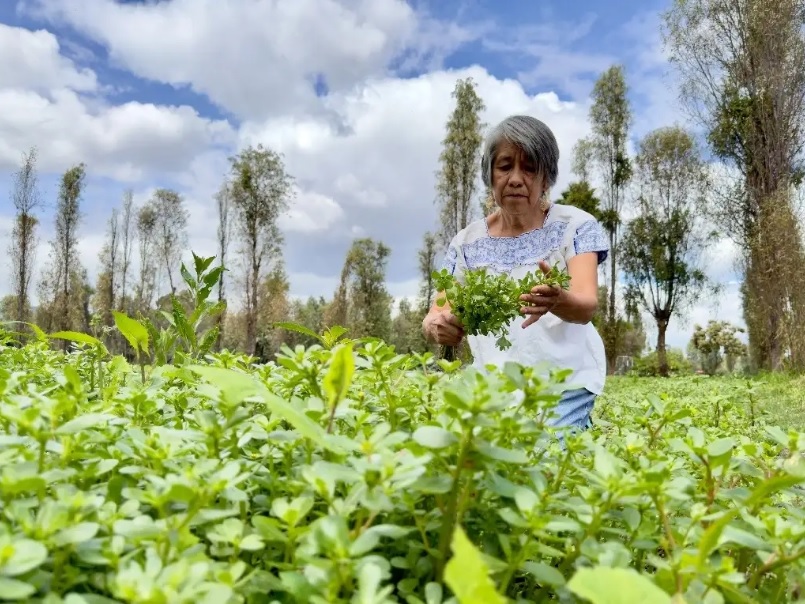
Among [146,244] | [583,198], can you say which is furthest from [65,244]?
[583,198]

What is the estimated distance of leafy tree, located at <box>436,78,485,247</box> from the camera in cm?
2462

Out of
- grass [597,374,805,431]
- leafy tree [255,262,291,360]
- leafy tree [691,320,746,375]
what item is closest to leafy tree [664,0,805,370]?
grass [597,374,805,431]

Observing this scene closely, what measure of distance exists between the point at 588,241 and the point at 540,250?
22 centimetres

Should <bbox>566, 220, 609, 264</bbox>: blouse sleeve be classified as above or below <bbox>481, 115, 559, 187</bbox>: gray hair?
below

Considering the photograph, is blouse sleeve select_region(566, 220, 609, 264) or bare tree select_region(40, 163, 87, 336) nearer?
blouse sleeve select_region(566, 220, 609, 264)

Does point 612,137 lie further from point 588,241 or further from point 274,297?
point 588,241

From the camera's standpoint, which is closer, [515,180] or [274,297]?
[515,180]

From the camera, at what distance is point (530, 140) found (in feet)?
7.97

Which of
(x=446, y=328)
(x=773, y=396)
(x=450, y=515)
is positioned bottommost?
(x=773, y=396)

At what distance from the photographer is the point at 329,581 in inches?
18.4

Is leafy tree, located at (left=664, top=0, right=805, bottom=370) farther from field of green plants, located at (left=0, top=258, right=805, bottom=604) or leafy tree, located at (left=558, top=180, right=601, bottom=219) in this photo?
field of green plants, located at (left=0, top=258, right=805, bottom=604)

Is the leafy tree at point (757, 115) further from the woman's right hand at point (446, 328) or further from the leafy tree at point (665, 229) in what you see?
the woman's right hand at point (446, 328)

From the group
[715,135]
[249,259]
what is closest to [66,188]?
[249,259]

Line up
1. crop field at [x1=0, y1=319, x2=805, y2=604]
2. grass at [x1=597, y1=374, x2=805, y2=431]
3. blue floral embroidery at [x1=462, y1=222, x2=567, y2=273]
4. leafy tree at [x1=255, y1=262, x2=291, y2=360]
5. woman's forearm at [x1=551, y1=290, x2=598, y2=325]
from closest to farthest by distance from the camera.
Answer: crop field at [x1=0, y1=319, x2=805, y2=604], woman's forearm at [x1=551, y1=290, x2=598, y2=325], blue floral embroidery at [x1=462, y1=222, x2=567, y2=273], grass at [x1=597, y1=374, x2=805, y2=431], leafy tree at [x1=255, y1=262, x2=291, y2=360]
